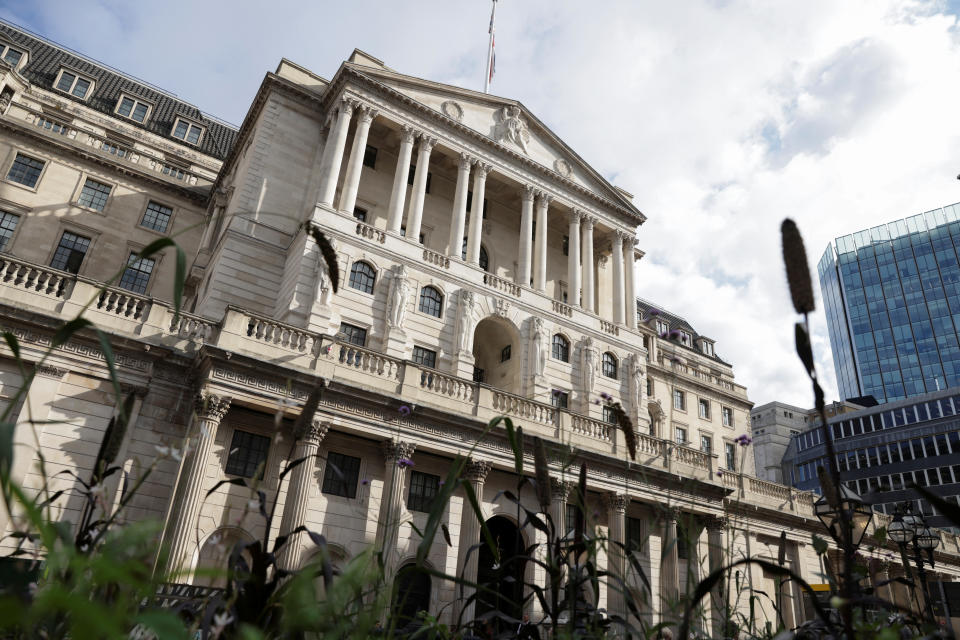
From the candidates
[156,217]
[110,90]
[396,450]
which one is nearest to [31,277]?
[396,450]

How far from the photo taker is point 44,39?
4859cm

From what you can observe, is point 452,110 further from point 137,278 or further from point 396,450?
point 396,450

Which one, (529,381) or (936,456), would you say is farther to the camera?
(936,456)

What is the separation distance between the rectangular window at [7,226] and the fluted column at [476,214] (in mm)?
23379

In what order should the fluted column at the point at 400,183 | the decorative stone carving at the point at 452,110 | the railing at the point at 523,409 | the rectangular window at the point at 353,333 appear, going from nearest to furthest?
1. the railing at the point at 523,409
2. the rectangular window at the point at 353,333
3. the fluted column at the point at 400,183
4. the decorative stone carving at the point at 452,110

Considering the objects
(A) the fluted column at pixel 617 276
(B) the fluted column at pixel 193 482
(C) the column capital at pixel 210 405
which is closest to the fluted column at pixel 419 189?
(A) the fluted column at pixel 617 276

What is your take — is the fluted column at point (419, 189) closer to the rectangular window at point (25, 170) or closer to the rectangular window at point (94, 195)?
the rectangular window at point (94, 195)

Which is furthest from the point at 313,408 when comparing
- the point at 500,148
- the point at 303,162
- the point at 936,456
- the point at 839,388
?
the point at 839,388

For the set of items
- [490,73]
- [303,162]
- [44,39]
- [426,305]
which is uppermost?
[44,39]

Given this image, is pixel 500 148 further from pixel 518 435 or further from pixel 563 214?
pixel 518 435

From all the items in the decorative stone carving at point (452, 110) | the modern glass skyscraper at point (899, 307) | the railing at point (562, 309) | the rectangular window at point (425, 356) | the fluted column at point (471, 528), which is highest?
the modern glass skyscraper at point (899, 307)

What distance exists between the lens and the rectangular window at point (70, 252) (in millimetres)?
31641

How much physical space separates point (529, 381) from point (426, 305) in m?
6.25

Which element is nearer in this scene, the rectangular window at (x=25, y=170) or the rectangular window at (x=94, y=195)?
the rectangular window at (x=25, y=170)
